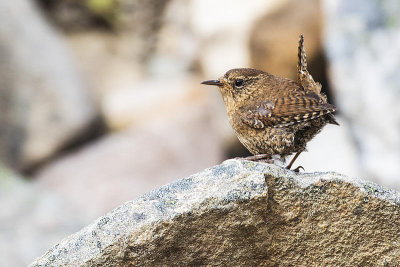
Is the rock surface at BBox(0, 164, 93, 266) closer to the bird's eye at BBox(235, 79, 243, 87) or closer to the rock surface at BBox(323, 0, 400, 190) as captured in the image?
the bird's eye at BBox(235, 79, 243, 87)

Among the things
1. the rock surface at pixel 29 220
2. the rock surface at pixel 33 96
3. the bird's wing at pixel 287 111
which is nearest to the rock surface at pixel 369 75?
the rock surface at pixel 29 220

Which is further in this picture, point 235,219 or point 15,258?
point 15,258

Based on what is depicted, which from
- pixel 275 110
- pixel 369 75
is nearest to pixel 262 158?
pixel 275 110

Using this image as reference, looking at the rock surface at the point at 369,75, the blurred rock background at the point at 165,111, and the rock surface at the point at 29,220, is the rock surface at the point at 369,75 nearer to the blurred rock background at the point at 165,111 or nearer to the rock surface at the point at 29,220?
the blurred rock background at the point at 165,111

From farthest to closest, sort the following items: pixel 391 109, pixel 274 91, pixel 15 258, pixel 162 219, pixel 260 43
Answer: pixel 260 43
pixel 391 109
pixel 15 258
pixel 274 91
pixel 162 219

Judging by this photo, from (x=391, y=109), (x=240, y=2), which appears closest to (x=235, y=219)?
(x=391, y=109)

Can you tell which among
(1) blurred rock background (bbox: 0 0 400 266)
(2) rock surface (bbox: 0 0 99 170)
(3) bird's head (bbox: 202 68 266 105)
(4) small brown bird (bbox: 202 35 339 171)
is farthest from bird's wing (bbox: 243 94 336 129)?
(2) rock surface (bbox: 0 0 99 170)

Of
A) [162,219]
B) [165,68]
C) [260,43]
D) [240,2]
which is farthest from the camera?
[165,68]

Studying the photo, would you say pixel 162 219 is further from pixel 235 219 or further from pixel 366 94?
pixel 366 94
